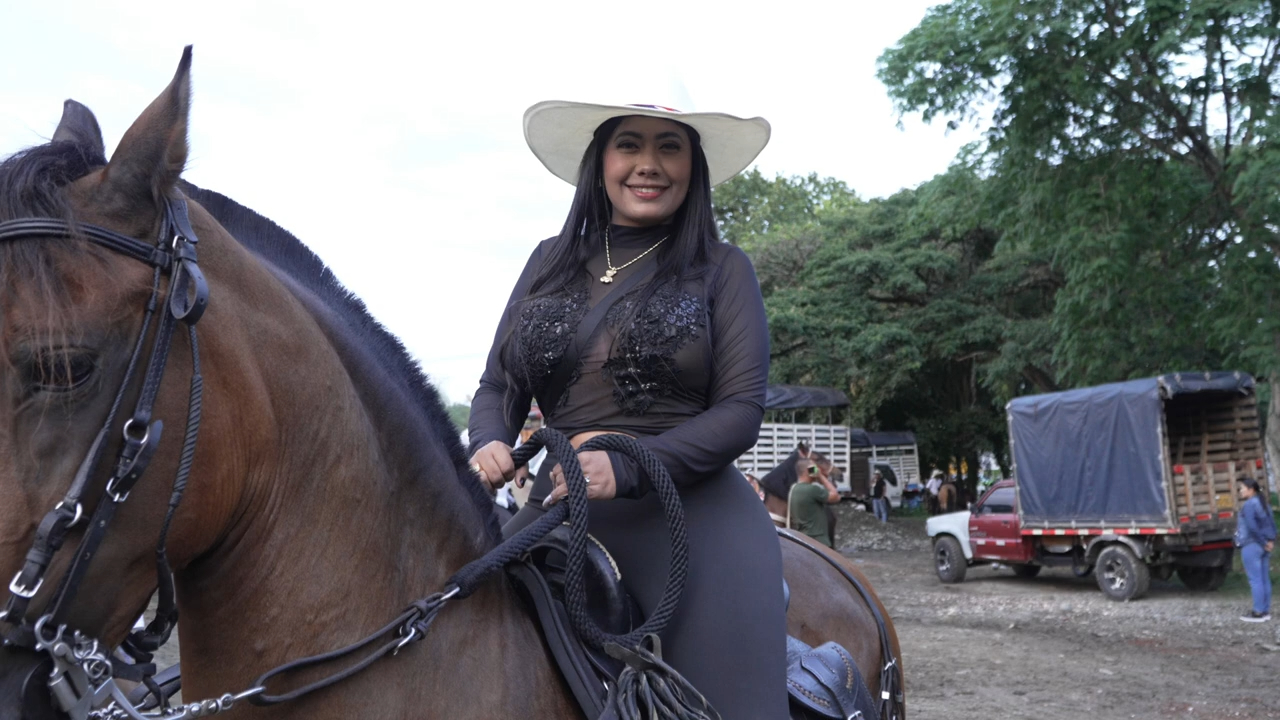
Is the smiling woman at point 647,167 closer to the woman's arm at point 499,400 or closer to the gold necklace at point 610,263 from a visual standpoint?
the gold necklace at point 610,263

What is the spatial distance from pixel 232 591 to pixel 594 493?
725 mm

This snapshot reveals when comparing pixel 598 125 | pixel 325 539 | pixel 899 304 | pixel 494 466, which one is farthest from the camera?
pixel 899 304

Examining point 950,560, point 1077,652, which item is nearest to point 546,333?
point 1077,652

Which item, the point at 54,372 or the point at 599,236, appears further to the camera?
the point at 599,236

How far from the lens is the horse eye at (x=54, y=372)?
1.44 meters

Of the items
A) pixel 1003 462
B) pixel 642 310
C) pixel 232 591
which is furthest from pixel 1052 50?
pixel 1003 462

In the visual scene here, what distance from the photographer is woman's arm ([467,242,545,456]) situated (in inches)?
99.6

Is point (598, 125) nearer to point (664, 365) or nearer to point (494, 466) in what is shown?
point (664, 365)

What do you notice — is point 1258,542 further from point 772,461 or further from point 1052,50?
point 772,461

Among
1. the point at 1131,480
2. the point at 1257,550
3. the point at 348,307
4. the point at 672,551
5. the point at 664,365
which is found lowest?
the point at 1257,550

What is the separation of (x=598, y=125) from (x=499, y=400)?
2.49 ft

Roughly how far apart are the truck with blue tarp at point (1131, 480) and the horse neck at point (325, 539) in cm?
1443

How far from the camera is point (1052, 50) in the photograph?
1487cm

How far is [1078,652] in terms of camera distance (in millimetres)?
10930
